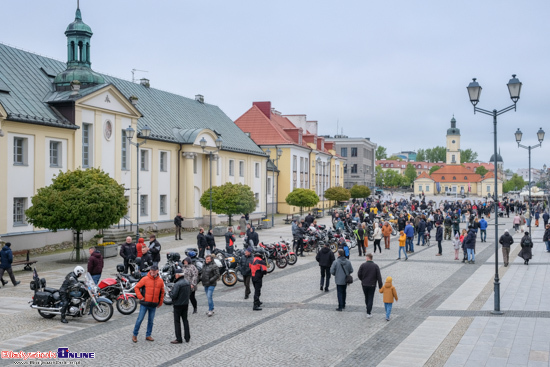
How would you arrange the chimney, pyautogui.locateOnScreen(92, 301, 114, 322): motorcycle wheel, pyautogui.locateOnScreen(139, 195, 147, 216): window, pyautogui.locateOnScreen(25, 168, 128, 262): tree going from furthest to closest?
the chimney → pyautogui.locateOnScreen(139, 195, 147, 216): window → pyautogui.locateOnScreen(25, 168, 128, 262): tree → pyautogui.locateOnScreen(92, 301, 114, 322): motorcycle wheel

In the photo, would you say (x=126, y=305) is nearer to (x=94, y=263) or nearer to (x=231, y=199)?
(x=94, y=263)

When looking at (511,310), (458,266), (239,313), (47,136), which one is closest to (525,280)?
(458,266)

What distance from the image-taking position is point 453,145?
170 meters

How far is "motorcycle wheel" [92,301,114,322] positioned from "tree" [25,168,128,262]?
9.27 metres

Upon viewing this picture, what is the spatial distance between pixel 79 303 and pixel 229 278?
591cm

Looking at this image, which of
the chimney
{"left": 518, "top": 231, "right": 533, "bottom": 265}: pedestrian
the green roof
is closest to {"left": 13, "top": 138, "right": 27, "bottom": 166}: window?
the green roof

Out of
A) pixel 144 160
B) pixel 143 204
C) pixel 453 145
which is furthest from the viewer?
pixel 453 145

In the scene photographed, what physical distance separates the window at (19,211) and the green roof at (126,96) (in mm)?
3917

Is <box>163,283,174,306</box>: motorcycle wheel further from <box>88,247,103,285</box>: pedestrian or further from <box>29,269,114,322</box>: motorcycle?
<box>29,269,114,322</box>: motorcycle

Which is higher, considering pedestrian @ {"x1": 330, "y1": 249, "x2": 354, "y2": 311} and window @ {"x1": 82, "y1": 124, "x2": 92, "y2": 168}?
window @ {"x1": 82, "y1": 124, "x2": 92, "y2": 168}

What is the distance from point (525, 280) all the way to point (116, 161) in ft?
76.2

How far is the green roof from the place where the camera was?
27934 millimetres

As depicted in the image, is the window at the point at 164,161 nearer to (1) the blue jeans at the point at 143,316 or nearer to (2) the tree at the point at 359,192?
(1) the blue jeans at the point at 143,316

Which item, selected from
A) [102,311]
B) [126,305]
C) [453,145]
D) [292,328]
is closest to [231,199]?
[126,305]
